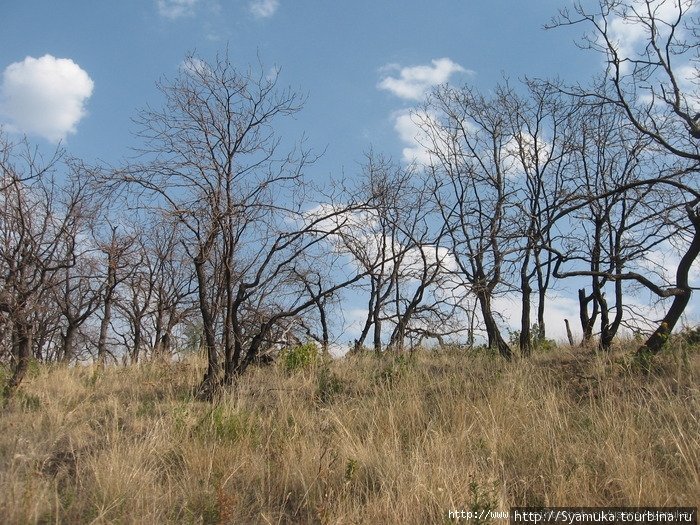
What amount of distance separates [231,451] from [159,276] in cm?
2155

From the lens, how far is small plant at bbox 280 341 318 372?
30.7 ft

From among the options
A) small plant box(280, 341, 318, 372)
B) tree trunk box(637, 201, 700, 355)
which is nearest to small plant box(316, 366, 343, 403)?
small plant box(280, 341, 318, 372)

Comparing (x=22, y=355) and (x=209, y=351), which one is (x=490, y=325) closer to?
(x=209, y=351)

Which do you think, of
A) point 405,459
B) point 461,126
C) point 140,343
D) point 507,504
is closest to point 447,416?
point 405,459

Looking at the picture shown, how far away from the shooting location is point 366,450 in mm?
4980

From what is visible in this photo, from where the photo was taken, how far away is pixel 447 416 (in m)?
5.95

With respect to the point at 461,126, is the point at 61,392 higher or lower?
lower

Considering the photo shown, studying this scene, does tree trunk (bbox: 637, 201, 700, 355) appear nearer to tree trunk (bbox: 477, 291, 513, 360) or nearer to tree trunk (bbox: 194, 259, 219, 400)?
tree trunk (bbox: 477, 291, 513, 360)

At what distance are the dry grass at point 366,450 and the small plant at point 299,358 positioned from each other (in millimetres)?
1533

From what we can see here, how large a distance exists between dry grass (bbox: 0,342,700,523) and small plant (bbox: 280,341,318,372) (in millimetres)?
1533

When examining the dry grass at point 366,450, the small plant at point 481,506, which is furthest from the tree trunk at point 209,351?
the small plant at point 481,506

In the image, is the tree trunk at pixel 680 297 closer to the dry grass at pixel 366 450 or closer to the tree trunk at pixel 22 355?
the dry grass at pixel 366 450

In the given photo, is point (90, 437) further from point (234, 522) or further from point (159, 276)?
point (159, 276)

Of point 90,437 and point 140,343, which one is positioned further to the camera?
point 140,343
